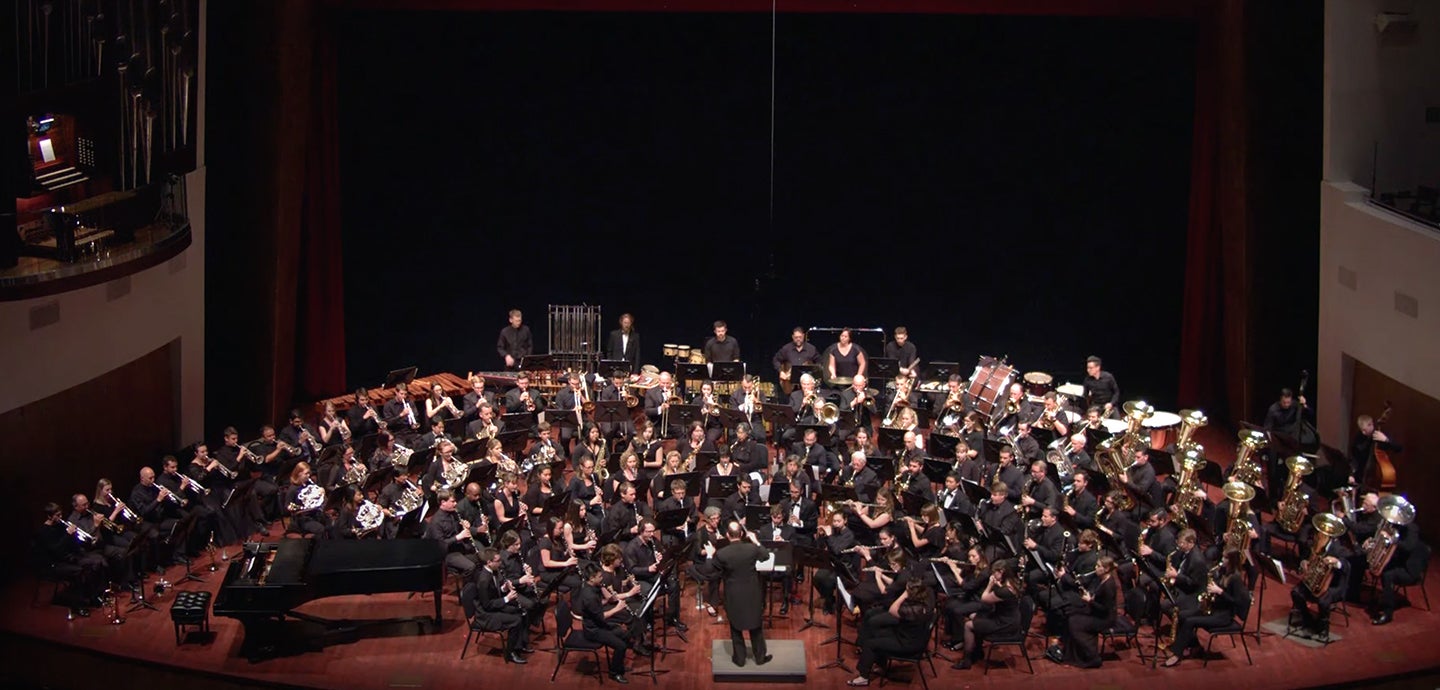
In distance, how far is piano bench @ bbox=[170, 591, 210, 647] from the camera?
1366 cm

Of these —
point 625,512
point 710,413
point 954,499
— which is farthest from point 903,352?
point 625,512

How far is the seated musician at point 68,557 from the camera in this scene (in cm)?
1433

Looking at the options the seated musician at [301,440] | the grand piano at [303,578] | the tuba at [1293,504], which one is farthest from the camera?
the seated musician at [301,440]

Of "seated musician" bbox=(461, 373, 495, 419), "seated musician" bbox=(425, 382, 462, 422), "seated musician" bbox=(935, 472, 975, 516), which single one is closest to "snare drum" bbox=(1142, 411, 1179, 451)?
"seated musician" bbox=(935, 472, 975, 516)

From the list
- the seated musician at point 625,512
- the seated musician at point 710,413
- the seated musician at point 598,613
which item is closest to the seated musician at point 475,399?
the seated musician at point 710,413

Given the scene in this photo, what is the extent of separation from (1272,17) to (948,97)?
13.6ft

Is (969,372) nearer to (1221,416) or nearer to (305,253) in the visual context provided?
(1221,416)

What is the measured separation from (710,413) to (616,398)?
1.06 meters

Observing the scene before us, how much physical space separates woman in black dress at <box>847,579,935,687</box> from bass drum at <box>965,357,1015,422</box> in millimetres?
4538

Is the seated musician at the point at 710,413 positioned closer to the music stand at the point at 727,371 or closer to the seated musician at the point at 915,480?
the music stand at the point at 727,371

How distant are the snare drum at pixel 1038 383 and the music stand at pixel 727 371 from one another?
138 inches

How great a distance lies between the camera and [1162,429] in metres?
17.6

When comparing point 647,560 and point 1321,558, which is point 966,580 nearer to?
point 647,560

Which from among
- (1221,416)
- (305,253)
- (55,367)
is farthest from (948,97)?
(55,367)
